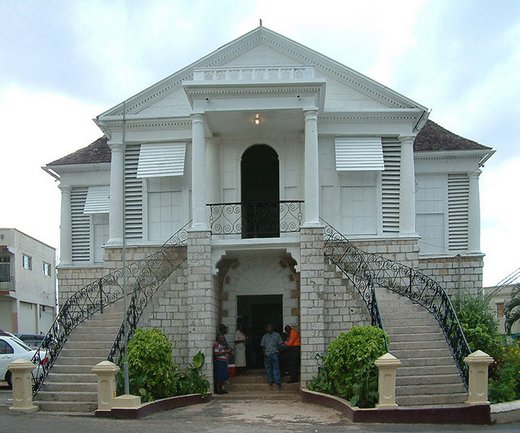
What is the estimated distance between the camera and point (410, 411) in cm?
1444

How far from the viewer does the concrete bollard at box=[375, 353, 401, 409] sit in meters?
14.4

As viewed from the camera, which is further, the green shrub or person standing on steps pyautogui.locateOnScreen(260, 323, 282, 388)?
person standing on steps pyautogui.locateOnScreen(260, 323, 282, 388)

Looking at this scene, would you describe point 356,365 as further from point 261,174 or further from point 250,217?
point 261,174

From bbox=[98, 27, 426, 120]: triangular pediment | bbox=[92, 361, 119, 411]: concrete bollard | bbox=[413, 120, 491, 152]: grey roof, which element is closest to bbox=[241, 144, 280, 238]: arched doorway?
bbox=[98, 27, 426, 120]: triangular pediment

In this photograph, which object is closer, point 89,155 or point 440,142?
point 440,142

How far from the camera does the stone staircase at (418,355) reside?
1538 cm

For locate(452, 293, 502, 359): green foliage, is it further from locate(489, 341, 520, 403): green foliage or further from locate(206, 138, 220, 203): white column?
locate(206, 138, 220, 203): white column

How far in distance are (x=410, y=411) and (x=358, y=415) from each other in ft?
3.37

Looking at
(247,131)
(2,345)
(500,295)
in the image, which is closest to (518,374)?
(247,131)

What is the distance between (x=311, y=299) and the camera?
60.3 ft

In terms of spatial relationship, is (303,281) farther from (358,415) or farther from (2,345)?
(2,345)

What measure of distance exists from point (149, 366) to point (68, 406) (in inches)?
76.8

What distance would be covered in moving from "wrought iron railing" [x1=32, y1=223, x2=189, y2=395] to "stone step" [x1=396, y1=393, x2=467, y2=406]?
280 inches

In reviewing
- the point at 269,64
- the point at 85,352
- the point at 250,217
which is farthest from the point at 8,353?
the point at 269,64
